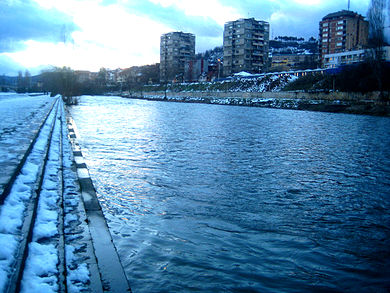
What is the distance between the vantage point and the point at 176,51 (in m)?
126

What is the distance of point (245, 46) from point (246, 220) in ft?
304

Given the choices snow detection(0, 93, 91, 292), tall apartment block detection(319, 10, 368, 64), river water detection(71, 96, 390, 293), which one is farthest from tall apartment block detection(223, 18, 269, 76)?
snow detection(0, 93, 91, 292)

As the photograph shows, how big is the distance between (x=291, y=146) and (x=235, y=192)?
5913 mm

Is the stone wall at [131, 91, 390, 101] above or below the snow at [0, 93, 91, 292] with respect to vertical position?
above

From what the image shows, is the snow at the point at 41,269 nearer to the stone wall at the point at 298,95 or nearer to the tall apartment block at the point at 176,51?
the stone wall at the point at 298,95

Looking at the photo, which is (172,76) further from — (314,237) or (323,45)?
(314,237)

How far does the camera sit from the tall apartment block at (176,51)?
409ft

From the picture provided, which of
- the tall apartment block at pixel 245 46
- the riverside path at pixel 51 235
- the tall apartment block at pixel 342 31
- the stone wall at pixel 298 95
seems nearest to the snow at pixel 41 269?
the riverside path at pixel 51 235

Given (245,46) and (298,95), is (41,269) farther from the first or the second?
(245,46)

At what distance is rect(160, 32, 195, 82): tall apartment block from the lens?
409 feet

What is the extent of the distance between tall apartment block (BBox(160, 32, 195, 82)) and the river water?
11734 centimetres

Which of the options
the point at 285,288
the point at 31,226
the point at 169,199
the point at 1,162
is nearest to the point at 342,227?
the point at 285,288

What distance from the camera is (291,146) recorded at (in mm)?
10984

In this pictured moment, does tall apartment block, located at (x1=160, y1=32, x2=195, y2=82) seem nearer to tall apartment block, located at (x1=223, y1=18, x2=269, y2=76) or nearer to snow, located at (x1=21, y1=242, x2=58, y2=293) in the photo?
tall apartment block, located at (x1=223, y1=18, x2=269, y2=76)
